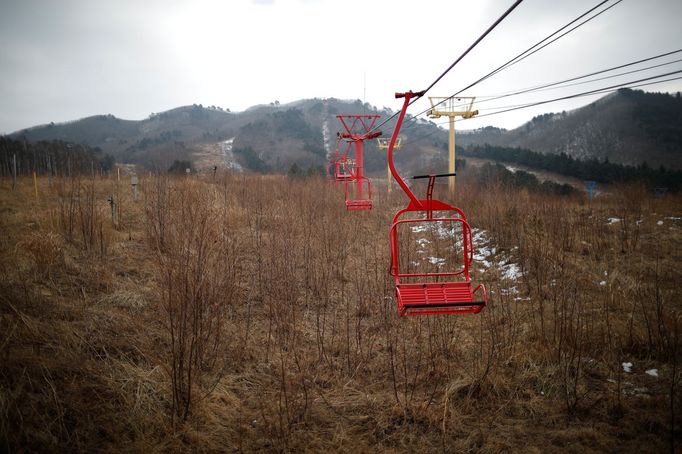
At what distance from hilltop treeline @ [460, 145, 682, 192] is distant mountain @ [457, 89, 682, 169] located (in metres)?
26.6

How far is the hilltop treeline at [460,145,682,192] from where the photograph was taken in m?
30.1

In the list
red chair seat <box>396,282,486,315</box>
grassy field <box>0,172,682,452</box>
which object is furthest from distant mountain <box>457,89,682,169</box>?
red chair seat <box>396,282,486,315</box>

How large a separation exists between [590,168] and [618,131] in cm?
4456

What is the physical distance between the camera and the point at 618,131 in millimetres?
72062

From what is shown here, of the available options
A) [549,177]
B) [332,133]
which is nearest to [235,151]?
[332,133]

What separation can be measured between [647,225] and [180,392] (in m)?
11.4

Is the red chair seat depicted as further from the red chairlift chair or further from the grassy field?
the grassy field

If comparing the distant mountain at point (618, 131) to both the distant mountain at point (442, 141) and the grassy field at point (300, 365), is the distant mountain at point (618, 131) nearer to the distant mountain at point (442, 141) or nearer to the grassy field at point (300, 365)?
the distant mountain at point (442, 141)

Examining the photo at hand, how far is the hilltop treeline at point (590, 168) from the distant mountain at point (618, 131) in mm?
26633

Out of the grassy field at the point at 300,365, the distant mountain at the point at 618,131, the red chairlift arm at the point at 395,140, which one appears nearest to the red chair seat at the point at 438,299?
the grassy field at the point at 300,365

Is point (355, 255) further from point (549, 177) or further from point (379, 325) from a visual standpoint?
point (549, 177)

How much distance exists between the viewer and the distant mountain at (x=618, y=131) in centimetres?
6419

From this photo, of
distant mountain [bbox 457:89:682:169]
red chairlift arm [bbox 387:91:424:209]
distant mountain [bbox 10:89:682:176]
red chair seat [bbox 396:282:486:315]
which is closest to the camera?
red chair seat [bbox 396:282:486:315]

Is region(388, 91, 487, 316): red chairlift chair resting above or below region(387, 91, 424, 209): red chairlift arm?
below
